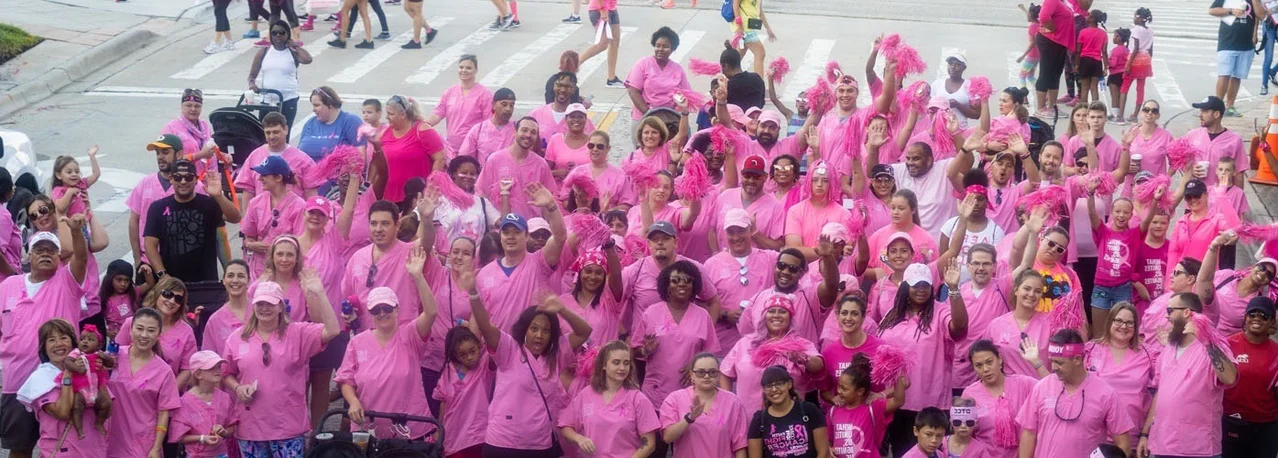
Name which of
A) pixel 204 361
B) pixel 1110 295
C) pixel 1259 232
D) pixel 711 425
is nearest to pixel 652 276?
pixel 711 425

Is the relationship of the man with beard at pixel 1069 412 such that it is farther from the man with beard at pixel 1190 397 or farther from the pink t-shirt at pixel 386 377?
the pink t-shirt at pixel 386 377

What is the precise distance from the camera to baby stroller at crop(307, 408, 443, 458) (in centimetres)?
775

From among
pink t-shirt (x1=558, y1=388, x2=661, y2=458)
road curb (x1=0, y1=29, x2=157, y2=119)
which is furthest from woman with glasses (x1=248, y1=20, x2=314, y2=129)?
pink t-shirt (x1=558, y1=388, x2=661, y2=458)

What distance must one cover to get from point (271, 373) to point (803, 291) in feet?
10.5

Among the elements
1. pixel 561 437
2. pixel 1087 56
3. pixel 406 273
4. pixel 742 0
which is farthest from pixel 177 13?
pixel 561 437

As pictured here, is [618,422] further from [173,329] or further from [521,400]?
[173,329]

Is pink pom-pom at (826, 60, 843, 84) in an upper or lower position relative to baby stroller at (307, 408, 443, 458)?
lower

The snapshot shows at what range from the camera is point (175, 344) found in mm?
8953

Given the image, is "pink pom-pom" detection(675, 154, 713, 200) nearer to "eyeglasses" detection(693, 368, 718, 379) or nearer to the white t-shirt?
the white t-shirt

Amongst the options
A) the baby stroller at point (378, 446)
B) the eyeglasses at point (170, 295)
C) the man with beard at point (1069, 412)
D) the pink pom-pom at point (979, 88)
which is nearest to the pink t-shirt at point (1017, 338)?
the man with beard at point (1069, 412)

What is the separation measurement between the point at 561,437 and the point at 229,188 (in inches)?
202

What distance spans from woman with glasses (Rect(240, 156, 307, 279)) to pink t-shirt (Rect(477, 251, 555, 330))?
5.38 feet

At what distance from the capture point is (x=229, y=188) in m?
12.6

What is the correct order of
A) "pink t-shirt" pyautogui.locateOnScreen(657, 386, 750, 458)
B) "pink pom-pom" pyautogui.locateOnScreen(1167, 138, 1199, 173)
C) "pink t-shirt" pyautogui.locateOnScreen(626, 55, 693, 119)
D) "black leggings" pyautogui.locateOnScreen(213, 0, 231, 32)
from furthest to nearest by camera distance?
"black leggings" pyautogui.locateOnScreen(213, 0, 231, 32)
"pink t-shirt" pyautogui.locateOnScreen(626, 55, 693, 119)
"pink pom-pom" pyautogui.locateOnScreen(1167, 138, 1199, 173)
"pink t-shirt" pyautogui.locateOnScreen(657, 386, 750, 458)
